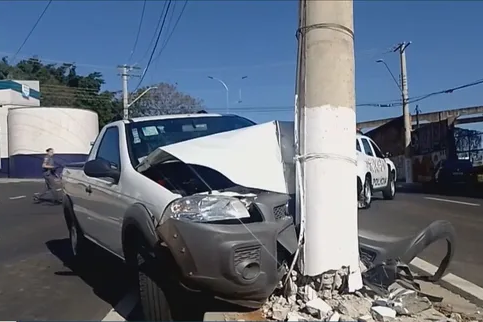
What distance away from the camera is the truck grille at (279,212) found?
4.52m

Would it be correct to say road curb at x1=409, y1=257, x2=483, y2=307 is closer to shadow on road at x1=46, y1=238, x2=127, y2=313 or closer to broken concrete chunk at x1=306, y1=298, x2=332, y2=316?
broken concrete chunk at x1=306, y1=298, x2=332, y2=316

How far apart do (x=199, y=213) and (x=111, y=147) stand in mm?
2690

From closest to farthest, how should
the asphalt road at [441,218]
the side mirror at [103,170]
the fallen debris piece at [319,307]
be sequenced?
the fallen debris piece at [319,307], the side mirror at [103,170], the asphalt road at [441,218]

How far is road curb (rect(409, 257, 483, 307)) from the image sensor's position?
18.6 ft

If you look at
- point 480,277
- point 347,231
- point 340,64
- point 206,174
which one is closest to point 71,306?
point 206,174

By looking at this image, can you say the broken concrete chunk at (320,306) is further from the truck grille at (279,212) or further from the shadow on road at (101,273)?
the shadow on road at (101,273)

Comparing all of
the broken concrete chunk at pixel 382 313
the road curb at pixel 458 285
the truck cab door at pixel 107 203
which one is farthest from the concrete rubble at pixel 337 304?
the truck cab door at pixel 107 203

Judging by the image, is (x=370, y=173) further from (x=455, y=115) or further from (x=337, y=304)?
(x=455, y=115)

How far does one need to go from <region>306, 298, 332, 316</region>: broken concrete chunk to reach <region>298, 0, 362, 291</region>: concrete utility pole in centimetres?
24

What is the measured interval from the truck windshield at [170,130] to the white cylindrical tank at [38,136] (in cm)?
3882

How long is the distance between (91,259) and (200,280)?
460 cm

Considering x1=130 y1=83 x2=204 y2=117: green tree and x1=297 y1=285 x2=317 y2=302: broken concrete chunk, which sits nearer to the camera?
x1=297 y1=285 x2=317 y2=302: broken concrete chunk

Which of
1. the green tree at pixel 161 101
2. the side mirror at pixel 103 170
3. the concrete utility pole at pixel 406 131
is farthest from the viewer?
the green tree at pixel 161 101

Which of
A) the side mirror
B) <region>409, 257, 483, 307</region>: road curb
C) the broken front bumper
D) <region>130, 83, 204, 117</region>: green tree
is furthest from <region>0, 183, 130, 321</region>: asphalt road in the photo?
<region>130, 83, 204, 117</region>: green tree
